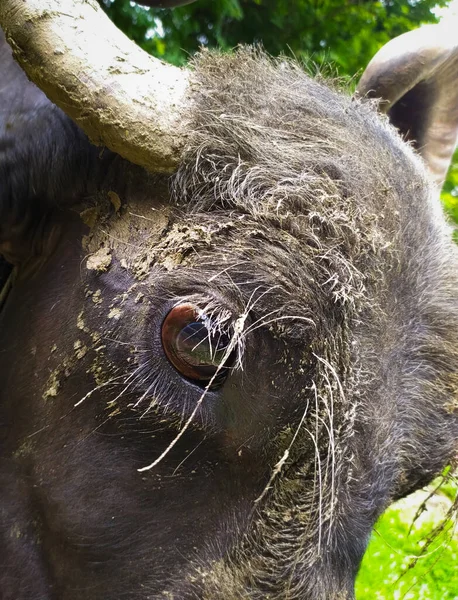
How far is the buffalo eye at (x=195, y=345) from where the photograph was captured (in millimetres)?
1726

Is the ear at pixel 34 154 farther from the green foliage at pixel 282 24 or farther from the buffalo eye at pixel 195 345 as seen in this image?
the green foliage at pixel 282 24

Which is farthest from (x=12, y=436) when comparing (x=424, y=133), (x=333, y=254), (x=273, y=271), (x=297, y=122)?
(x=424, y=133)

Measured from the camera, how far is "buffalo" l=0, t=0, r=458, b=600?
5.72 feet

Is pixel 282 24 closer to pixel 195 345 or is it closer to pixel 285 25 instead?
pixel 285 25

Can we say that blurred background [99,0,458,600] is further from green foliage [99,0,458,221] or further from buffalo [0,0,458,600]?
buffalo [0,0,458,600]

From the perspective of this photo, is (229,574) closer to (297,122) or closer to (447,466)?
(447,466)

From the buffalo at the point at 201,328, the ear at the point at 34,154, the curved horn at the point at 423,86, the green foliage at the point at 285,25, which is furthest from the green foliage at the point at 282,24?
the buffalo at the point at 201,328

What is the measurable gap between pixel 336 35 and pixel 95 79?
6.10 metres

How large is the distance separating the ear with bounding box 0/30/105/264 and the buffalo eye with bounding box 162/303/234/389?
57cm

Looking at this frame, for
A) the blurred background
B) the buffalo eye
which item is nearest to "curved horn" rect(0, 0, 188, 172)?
the buffalo eye

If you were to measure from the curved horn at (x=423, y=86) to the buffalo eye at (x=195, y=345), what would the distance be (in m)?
1.52

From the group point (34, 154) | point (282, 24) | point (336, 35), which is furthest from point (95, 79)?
point (336, 35)

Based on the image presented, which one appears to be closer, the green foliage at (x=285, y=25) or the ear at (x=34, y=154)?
the ear at (x=34, y=154)

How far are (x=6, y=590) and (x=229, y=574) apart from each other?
0.76 metres
